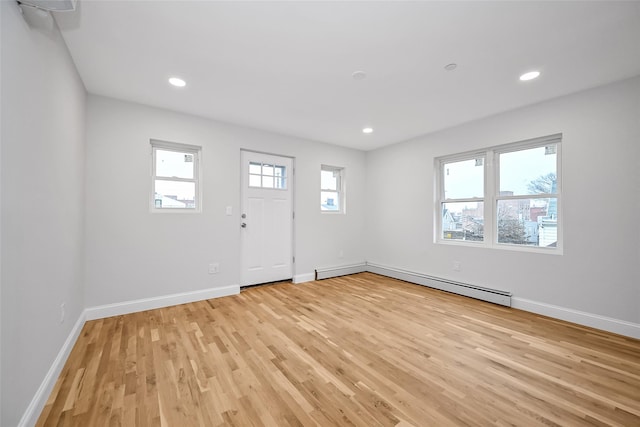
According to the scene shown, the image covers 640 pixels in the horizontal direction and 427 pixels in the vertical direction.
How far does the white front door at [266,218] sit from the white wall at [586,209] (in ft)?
9.14

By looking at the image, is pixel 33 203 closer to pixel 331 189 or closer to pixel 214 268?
pixel 214 268

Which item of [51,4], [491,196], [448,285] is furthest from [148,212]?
[491,196]

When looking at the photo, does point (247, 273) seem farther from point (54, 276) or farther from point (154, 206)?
point (54, 276)

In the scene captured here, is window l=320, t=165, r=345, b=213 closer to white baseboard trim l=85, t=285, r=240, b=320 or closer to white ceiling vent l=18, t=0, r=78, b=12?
white baseboard trim l=85, t=285, r=240, b=320

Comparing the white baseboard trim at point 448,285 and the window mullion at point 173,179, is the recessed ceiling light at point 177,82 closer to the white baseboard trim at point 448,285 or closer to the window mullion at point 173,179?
the window mullion at point 173,179

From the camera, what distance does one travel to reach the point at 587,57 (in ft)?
7.38

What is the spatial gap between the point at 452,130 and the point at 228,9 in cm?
356

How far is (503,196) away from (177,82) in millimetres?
4302

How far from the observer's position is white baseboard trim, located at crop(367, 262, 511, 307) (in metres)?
3.38

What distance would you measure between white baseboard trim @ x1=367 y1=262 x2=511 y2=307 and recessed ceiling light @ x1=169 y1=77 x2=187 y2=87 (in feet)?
14.1

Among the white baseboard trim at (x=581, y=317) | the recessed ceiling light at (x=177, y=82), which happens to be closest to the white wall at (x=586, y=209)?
the white baseboard trim at (x=581, y=317)

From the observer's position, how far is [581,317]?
2.79m

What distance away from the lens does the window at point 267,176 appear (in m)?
4.20

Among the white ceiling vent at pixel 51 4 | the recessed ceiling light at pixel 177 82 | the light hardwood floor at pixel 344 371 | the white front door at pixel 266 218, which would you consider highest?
the recessed ceiling light at pixel 177 82
